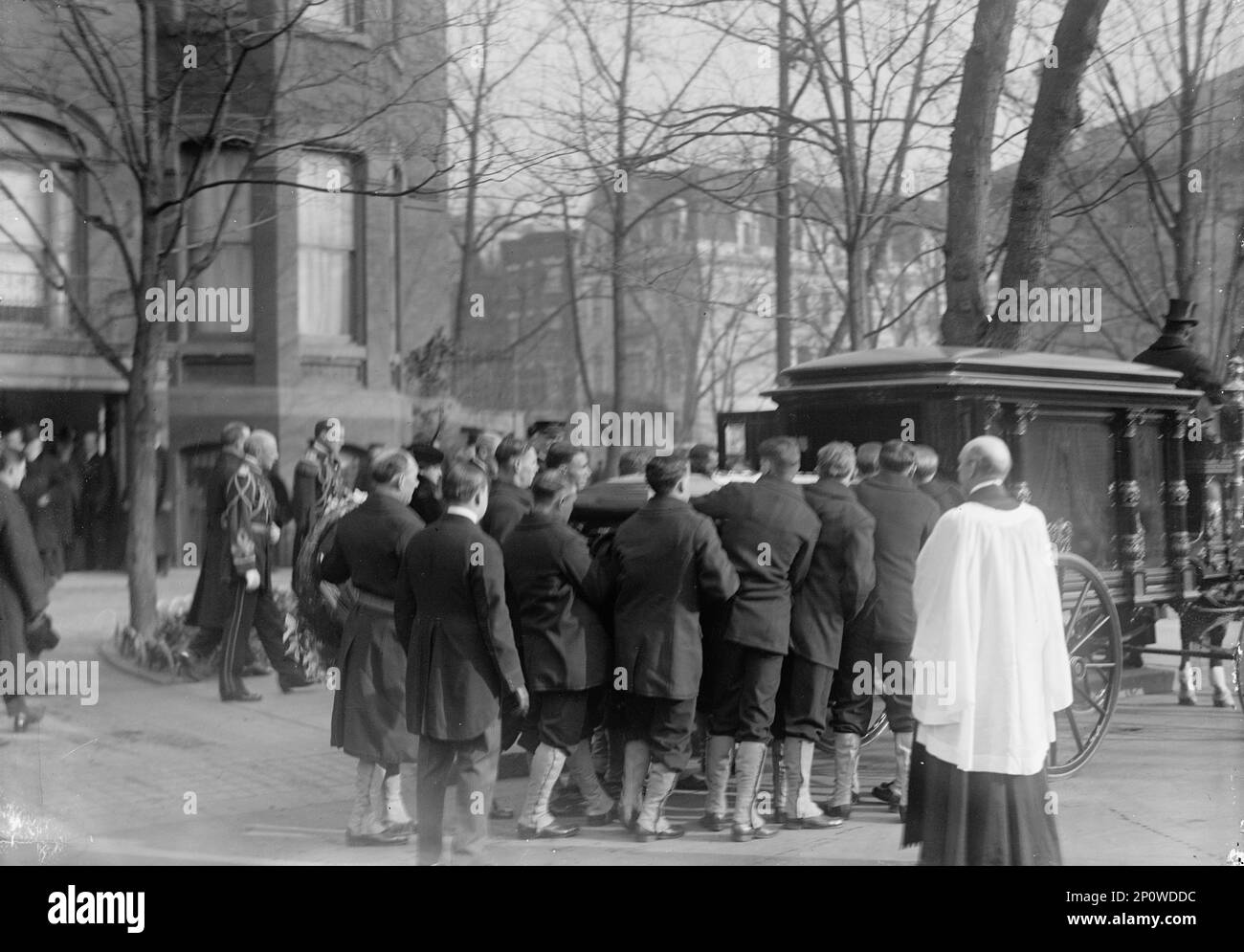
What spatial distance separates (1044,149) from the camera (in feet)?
24.9

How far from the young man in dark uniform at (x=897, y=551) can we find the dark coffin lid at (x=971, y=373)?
443mm

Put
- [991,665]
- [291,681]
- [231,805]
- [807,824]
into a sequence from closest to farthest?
[991,665] → [807,824] → [231,805] → [291,681]

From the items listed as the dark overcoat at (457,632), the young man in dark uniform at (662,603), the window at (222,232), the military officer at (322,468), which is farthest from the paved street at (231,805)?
the window at (222,232)

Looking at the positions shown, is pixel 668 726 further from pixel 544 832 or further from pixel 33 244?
pixel 33 244

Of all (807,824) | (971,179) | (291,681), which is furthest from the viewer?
(971,179)

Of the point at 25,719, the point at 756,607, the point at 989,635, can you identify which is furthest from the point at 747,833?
the point at 25,719

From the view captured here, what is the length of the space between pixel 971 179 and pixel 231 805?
5199 mm

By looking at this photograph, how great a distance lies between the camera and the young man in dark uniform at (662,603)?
576 centimetres

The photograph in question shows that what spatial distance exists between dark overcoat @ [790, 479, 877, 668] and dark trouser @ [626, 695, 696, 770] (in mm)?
591

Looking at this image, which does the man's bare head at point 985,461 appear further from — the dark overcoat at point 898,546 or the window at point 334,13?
the window at point 334,13

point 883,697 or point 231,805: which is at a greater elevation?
point 883,697

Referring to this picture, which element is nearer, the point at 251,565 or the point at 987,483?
the point at 987,483

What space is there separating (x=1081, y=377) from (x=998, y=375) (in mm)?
640

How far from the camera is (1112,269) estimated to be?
7602 mm
